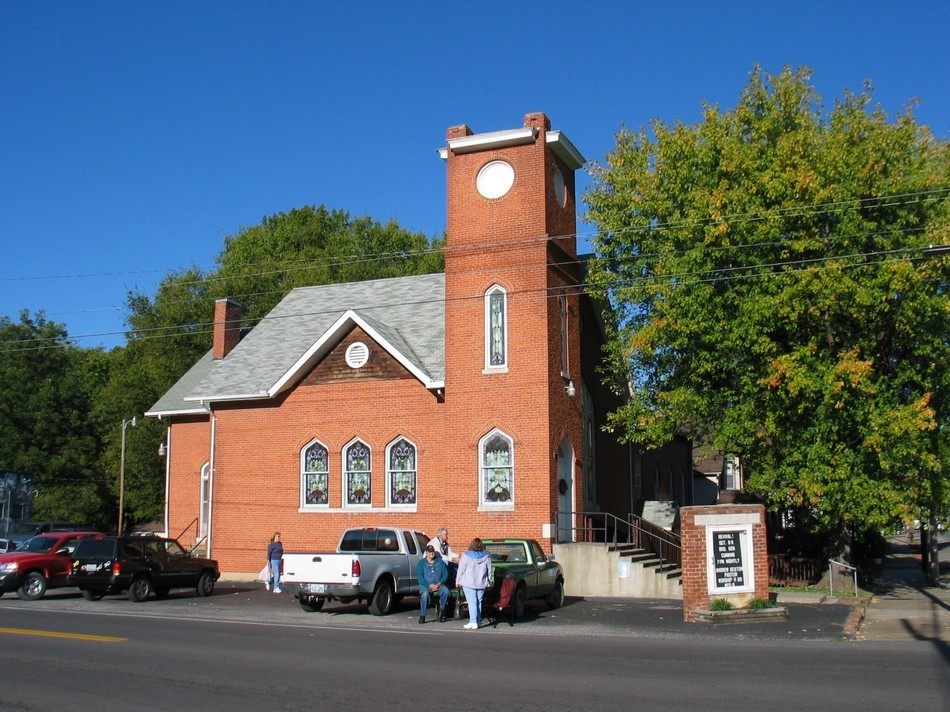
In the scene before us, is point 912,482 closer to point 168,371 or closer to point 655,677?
point 655,677

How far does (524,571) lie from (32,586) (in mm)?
12838

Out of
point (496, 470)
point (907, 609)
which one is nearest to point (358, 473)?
point (496, 470)

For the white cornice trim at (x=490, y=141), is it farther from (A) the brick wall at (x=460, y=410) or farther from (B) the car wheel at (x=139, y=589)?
(B) the car wheel at (x=139, y=589)

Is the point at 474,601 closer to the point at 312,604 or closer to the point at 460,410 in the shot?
the point at 312,604

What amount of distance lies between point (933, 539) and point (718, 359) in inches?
399

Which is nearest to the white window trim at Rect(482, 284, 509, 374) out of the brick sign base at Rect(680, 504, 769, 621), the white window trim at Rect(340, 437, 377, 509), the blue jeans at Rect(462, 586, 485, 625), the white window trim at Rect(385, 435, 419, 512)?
the white window trim at Rect(385, 435, 419, 512)

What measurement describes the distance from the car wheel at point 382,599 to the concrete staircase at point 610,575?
563 centimetres

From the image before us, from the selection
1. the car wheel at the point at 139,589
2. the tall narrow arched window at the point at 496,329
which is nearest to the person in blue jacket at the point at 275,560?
the car wheel at the point at 139,589

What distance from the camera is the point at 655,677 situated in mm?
11062

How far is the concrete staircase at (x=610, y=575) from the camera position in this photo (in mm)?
22906

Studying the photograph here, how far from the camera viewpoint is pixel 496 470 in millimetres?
24516

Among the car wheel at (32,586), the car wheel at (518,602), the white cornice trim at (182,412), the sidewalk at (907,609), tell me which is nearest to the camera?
the sidewalk at (907,609)

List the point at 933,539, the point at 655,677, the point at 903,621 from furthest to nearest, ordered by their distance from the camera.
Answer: the point at 933,539 → the point at 903,621 → the point at 655,677

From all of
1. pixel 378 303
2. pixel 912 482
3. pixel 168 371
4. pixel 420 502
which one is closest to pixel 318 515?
pixel 420 502
